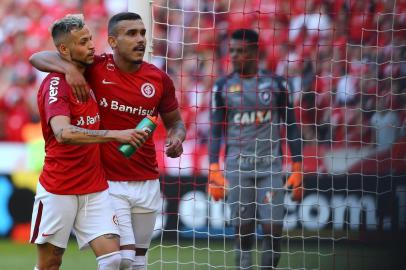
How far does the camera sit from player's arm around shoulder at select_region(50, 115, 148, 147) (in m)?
5.36

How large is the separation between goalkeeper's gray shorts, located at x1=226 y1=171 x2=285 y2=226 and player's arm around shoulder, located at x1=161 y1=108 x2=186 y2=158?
1.72 metres

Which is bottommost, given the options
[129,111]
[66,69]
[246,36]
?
→ [129,111]

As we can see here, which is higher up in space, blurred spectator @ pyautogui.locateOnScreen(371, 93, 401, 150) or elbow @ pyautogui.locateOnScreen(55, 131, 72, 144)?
blurred spectator @ pyautogui.locateOnScreen(371, 93, 401, 150)

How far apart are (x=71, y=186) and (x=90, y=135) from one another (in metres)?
0.43

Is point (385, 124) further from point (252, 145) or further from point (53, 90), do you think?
point (53, 90)

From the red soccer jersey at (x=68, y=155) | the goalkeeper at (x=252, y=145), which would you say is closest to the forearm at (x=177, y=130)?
the red soccer jersey at (x=68, y=155)

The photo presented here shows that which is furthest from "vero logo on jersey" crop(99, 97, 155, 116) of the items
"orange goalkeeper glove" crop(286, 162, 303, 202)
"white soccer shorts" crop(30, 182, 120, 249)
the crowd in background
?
"orange goalkeeper glove" crop(286, 162, 303, 202)

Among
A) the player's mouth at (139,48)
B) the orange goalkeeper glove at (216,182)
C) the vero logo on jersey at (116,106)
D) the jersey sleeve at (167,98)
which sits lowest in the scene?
the orange goalkeeper glove at (216,182)

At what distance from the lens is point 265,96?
794cm

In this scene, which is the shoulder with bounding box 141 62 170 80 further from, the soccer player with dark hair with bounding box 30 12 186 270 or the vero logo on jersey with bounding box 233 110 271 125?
the vero logo on jersey with bounding box 233 110 271 125

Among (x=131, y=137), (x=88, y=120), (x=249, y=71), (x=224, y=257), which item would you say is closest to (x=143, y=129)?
(x=131, y=137)

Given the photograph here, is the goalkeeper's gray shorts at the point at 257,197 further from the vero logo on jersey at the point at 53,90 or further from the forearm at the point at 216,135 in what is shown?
the vero logo on jersey at the point at 53,90

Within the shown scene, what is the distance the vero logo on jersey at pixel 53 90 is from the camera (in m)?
5.54

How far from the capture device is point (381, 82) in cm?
805
